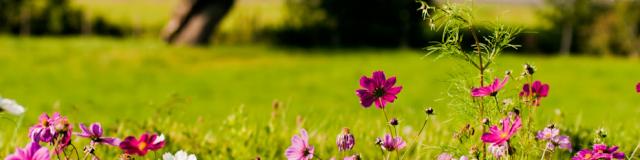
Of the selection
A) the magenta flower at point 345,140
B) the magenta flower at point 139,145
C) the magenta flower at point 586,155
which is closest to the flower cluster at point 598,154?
the magenta flower at point 586,155

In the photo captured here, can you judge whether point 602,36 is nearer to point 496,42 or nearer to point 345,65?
point 345,65

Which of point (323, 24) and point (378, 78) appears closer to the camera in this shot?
point (378, 78)

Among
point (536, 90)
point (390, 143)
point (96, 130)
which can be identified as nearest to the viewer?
point (96, 130)

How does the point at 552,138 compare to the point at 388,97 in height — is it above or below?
below

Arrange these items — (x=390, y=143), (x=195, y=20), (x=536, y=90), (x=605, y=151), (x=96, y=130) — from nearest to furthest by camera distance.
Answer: (x=96, y=130) < (x=605, y=151) < (x=390, y=143) < (x=536, y=90) < (x=195, y=20)

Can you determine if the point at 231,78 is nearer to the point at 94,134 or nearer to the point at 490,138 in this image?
the point at 94,134

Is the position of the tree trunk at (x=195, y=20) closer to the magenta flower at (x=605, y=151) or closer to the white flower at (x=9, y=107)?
the magenta flower at (x=605, y=151)

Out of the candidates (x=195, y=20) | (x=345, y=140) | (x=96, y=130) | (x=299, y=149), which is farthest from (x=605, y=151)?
(x=195, y=20)

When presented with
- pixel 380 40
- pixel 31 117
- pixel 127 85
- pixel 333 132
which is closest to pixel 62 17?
pixel 380 40
